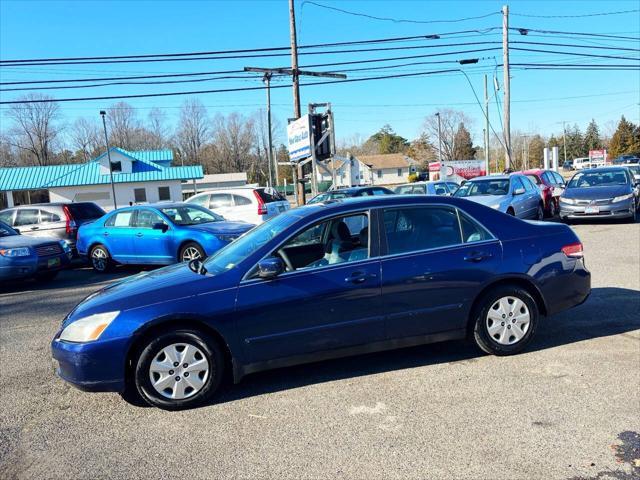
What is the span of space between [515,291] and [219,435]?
2.86m

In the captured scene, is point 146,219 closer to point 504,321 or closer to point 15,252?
point 15,252

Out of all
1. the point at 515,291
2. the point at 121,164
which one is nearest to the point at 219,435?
the point at 515,291

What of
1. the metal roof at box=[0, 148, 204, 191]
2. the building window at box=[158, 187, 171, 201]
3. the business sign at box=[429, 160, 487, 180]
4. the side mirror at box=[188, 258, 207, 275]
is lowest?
the side mirror at box=[188, 258, 207, 275]

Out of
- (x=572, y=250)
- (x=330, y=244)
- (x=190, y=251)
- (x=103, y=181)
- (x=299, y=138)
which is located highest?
(x=103, y=181)

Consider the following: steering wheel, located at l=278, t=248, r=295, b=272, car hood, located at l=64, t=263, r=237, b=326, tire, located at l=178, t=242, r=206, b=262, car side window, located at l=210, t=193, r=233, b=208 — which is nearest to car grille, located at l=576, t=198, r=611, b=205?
car side window, located at l=210, t=193, r=233, b=208

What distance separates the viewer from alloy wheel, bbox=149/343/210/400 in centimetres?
389

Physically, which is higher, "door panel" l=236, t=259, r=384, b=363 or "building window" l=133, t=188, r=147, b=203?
"building window" l=133, t=188, r=147, b=203

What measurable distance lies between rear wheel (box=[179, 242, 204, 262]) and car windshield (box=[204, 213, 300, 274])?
540 cm

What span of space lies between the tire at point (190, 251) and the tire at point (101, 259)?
2253mm

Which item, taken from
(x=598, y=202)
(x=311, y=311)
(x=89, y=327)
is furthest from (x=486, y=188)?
(x=89, y=327)

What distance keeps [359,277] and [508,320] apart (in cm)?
152

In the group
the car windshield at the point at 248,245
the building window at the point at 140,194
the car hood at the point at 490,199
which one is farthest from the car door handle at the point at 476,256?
the building window at the point at 140,194

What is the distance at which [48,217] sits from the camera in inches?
530

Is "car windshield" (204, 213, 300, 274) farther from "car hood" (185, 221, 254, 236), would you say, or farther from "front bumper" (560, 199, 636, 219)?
"front bumper" (560, 199, 636, 219)
